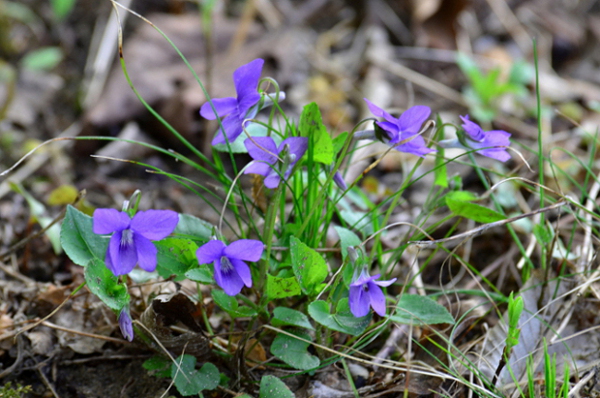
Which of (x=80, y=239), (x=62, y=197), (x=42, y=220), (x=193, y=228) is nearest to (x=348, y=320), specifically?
(x=193, y=228)

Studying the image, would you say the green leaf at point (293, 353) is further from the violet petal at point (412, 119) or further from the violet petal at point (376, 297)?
the violet petal at point (412, 119)

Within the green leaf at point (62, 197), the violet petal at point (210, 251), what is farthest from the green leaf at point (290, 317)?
the green leaf at point (62, 197)

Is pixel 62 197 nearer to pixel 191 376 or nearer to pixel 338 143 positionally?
pixel 191 376

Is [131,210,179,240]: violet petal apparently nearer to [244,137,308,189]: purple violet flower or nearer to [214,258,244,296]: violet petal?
[214,258,244,296]: violet petal

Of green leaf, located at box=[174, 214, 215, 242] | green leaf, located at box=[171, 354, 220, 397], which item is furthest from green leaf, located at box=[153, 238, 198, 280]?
green leaf, located at box=[171, 354, 220, 397]

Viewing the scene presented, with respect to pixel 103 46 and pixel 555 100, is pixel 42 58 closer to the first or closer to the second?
pixel 103 46
